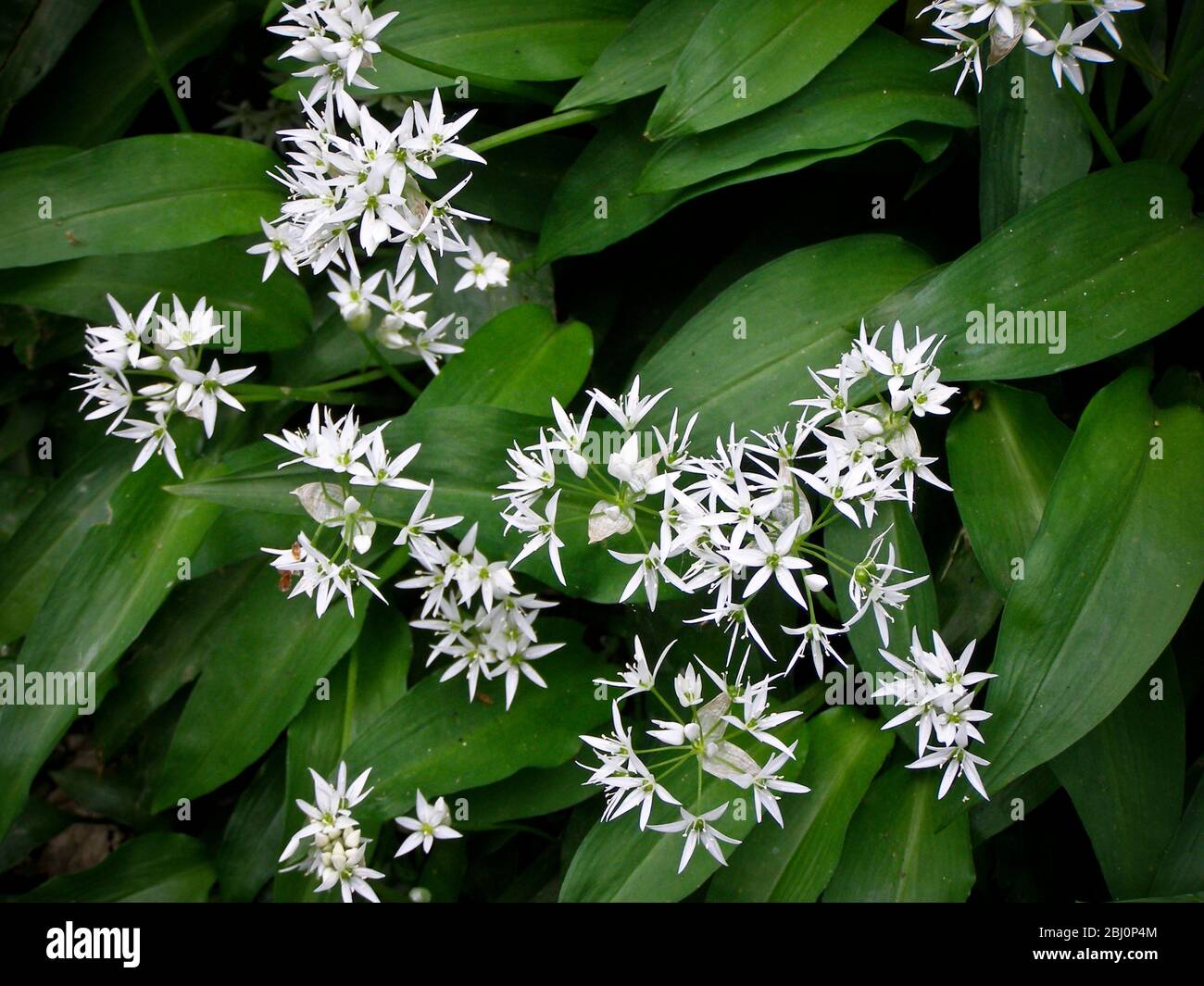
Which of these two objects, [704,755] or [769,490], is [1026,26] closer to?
[769,490]

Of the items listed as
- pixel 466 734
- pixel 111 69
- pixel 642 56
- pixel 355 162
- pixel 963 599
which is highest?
pixel 111 69

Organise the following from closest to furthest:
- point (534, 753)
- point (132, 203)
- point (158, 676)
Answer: point (534, 753) → point (132, 203) → point (158, 676)

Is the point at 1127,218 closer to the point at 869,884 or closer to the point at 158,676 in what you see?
the point at 869,884

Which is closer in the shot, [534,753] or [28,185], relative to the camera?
[534,753]

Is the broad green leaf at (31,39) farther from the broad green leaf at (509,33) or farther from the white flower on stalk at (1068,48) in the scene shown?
the white flower on stalk at (1068,48)

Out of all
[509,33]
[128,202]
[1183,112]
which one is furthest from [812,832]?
[128,202]

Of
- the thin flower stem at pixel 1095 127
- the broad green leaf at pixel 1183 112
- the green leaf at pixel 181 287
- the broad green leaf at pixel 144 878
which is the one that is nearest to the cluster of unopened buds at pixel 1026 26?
the thin flower stem at pixel 1095 127
